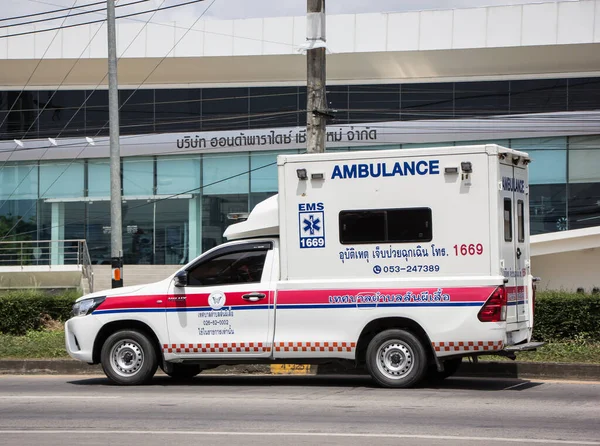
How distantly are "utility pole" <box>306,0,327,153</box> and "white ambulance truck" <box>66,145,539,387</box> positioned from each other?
295 centimetres

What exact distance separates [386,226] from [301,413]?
3.00m

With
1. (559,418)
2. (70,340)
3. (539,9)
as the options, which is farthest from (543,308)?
(539,9)

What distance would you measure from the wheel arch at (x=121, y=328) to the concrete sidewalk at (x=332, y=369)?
83.1 inches

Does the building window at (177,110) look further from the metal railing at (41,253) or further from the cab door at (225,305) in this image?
the cab door at (225,305)

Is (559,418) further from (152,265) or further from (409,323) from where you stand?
(152,265)

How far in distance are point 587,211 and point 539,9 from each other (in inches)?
240

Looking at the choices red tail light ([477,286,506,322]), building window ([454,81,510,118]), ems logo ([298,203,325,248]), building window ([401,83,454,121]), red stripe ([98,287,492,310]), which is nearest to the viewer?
red tail light ([477,286,506,322])

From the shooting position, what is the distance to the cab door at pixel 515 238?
39.0 ft

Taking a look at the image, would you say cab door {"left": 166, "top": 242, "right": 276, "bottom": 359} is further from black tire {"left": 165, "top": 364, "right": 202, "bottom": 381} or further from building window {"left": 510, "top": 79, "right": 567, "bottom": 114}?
building window {"left": 510, "top": 79, "right": 567, "bottom": 114}

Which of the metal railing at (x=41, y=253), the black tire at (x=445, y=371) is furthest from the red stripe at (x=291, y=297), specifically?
the metal railing at (x=41, y=253)

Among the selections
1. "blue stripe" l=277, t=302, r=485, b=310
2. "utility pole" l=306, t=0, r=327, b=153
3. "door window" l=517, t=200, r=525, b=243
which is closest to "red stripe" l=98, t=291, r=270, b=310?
"blue stripe" l=277, t=302, r=485, b=310

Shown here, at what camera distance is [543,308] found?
1587 centimetres

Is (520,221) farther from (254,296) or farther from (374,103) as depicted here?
(374,103)

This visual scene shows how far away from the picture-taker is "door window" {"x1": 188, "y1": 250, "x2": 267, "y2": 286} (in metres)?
12.7
